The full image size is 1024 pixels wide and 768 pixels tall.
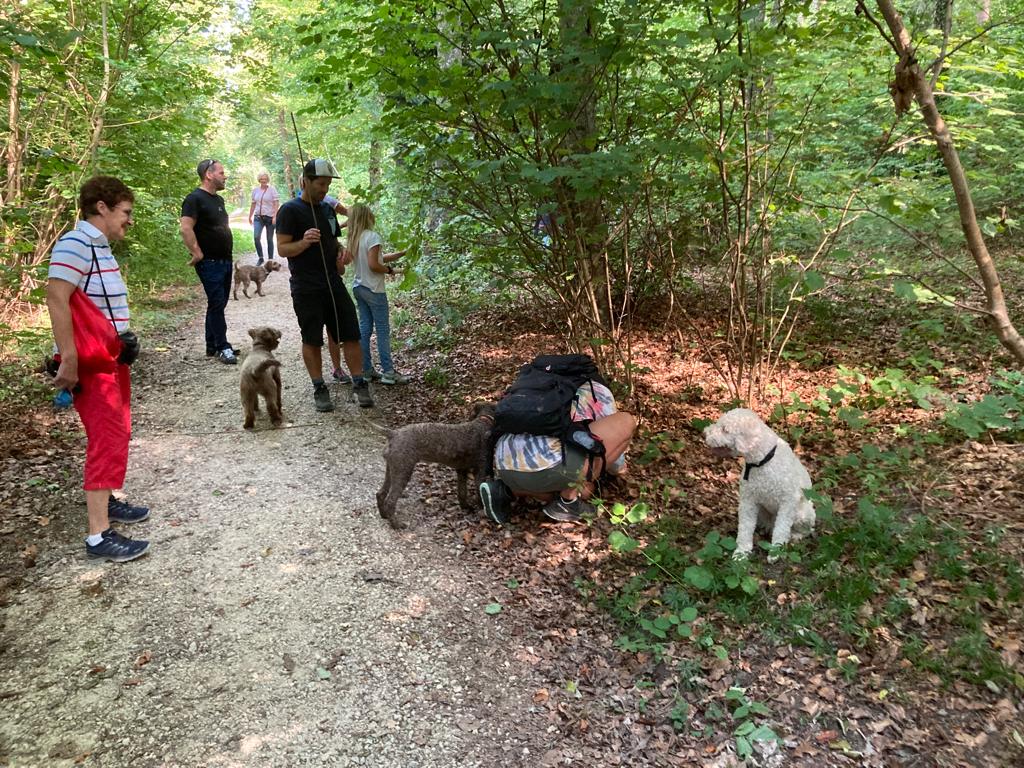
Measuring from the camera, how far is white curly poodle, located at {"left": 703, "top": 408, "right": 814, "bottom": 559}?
3344 mm

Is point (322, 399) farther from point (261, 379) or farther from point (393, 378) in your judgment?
point (393, 378)

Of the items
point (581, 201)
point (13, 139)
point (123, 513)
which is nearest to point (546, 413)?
point (581, 201)

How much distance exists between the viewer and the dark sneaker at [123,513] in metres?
4.14

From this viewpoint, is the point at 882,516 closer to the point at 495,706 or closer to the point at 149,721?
the point at 495,706

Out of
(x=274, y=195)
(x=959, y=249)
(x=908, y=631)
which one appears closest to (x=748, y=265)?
(x=908, y=631)

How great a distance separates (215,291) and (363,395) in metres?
2.71

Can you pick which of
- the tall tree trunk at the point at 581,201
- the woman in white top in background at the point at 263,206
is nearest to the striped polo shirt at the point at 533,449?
the tall tree trunk at the point at 581,201

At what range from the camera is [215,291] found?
7.43 metres

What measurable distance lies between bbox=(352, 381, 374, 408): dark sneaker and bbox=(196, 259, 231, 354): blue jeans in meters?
2.44

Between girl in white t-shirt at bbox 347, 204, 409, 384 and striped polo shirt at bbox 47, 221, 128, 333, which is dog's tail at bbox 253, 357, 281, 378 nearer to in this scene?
girl in white t-shirt at bbox 347, 204, 409, 384

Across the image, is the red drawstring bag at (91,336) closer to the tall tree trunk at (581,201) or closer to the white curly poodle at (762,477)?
the tall tree trunk at (581,201)

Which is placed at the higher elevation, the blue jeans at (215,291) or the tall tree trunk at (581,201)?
the tall tree trunk at (581,201)

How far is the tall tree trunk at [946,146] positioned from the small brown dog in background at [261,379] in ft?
17.3

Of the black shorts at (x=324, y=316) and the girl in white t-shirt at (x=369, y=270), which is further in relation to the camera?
the girl in white t-shirt at (x=369, y=270)
